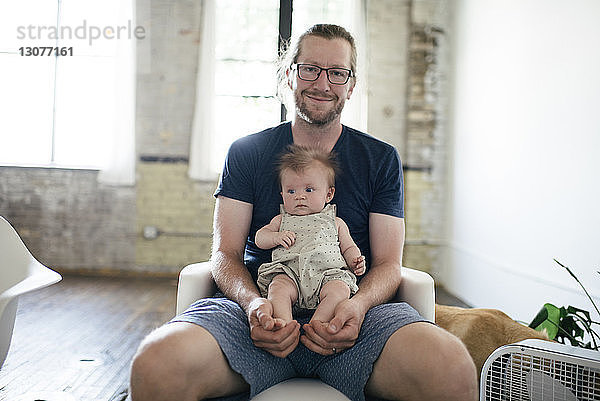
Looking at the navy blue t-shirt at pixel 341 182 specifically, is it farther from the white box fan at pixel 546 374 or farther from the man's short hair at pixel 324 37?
the white box fan at pixel 546 374

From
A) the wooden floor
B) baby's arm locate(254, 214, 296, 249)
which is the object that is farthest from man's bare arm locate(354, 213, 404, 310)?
the wooden floor

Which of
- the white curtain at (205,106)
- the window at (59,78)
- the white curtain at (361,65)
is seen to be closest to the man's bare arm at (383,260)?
the white curtain at (361,65)

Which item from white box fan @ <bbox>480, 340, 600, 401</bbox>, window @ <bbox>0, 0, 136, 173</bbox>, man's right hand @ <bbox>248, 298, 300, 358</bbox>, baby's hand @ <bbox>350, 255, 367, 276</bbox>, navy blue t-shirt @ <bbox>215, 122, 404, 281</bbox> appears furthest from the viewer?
window @ <bbox>0, 0, 136, 173</bbox>

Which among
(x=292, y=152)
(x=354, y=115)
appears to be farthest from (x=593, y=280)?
(x=354, y=115)

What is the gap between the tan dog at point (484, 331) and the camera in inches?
80.4

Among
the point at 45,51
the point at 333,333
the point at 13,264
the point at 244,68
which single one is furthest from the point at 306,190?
the point at 45,51

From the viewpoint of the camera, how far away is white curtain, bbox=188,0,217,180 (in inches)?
194

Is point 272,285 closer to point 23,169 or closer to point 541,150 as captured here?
point 541,150

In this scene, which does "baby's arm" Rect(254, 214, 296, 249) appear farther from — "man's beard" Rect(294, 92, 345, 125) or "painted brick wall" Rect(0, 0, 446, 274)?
"painted brick wall" Rect(0, 0, 446, 274)

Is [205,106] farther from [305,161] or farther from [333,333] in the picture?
[333,333]

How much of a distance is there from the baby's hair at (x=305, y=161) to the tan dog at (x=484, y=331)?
804 millimetres

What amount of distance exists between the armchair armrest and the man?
1.5 inches

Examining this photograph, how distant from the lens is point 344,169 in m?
1.88

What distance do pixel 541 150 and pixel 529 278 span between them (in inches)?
28.8
